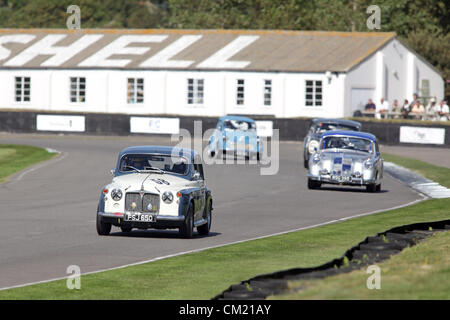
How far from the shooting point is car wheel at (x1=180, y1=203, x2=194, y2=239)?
17062 millimetres

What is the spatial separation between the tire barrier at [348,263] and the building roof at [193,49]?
43.7m

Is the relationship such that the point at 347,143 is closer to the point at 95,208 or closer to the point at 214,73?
the point at 95,208

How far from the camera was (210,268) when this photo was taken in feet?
45.1

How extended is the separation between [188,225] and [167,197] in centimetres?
68

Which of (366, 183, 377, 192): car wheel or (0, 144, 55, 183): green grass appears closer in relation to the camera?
(366, 183, 377, 192): car wheel

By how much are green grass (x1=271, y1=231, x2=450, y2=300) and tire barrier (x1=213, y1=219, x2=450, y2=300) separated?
0.62 feet

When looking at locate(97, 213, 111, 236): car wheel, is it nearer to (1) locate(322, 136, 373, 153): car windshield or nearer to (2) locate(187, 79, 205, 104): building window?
(1) locate(322, 136, 373, 153): car windshield

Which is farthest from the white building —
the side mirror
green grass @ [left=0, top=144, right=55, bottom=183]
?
the side mirror

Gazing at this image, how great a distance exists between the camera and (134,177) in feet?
56.7

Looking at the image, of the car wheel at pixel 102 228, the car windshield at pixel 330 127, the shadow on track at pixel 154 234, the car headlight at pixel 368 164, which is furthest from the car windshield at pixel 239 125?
the car wheel at pixel 102 228

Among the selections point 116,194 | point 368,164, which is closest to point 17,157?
point 368,164

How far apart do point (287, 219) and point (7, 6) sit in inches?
5353

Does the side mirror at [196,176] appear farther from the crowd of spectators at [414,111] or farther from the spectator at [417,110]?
the spectator at [417,110]
